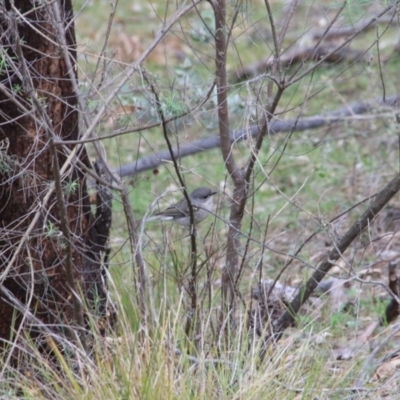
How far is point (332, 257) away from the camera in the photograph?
3.94 meters

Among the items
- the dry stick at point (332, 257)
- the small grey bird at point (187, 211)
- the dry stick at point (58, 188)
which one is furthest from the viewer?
the small grey bird at point (187, 211)

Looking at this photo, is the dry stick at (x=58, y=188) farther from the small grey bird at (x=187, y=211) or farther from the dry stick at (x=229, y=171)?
the small grey bird at (x=187, y=211)

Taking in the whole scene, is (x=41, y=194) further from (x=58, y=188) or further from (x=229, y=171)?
(x=229, y=171)

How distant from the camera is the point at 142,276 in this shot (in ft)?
12.6

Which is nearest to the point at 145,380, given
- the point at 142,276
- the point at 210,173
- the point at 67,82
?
the point at 142,276

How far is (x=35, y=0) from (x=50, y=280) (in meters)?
1.24

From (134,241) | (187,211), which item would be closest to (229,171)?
(134,241)

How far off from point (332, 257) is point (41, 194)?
1271mm

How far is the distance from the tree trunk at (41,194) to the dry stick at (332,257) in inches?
31.1

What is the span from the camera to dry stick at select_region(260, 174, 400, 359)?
3777 millimetres

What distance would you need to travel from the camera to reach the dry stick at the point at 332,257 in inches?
149

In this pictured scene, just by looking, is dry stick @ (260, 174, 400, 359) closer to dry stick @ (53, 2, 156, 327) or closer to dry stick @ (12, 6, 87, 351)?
dry stick @ (53, 2, 156, 327)

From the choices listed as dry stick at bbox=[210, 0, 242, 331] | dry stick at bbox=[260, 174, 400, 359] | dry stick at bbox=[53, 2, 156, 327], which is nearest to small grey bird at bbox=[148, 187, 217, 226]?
dry stick at bbox=[210, 0, 242, 331]

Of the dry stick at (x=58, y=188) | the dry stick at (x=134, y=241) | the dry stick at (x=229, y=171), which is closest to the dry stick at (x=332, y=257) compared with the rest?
the dry stick at (x=229, y=171)
